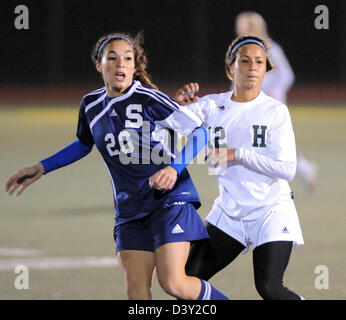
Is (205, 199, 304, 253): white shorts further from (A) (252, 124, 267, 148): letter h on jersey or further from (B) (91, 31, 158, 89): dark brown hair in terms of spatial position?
(B) (91, 31, 158, 89): dark brown hair

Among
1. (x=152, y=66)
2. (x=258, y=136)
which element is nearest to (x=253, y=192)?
(x=258, y=136)

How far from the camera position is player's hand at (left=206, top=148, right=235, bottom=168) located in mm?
4391

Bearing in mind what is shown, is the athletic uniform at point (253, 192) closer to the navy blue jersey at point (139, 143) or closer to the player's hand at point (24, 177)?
the navy blue jersey at point (139, 143)

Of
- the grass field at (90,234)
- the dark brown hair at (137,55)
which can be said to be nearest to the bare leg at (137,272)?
the dark brown hair at (137,55)

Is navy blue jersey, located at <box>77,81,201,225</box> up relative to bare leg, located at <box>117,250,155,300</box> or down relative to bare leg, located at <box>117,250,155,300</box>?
up

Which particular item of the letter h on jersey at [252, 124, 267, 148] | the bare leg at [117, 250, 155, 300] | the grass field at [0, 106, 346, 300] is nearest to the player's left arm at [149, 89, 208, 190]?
the letter h on jersey at [252, 124, 267, 148]

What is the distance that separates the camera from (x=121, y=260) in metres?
4.59

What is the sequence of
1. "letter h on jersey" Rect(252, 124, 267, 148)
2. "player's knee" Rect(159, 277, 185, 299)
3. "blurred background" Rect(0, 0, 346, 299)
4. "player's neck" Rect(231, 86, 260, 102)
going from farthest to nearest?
1. "blurred background" Rect(0, 0, 346, 299)
2. "player's neck" Rect(231, 86, 260, 102)
3. "letter h on jersey" Rect(252, 124, 267, 148)
4. "player's knee" Rect(159, 277, 185, 299)

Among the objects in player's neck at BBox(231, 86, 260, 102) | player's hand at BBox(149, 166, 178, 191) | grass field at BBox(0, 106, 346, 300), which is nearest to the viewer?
player's hand at BBox(149, 166, 178, 191)

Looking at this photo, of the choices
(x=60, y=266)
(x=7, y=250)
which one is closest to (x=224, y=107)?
(x=60, y=266)

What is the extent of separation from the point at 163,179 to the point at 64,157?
0.84 m

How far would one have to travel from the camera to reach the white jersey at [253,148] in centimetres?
461

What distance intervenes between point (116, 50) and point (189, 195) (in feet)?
2.76

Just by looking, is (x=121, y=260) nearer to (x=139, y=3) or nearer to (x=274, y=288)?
(x=274, y=288)
